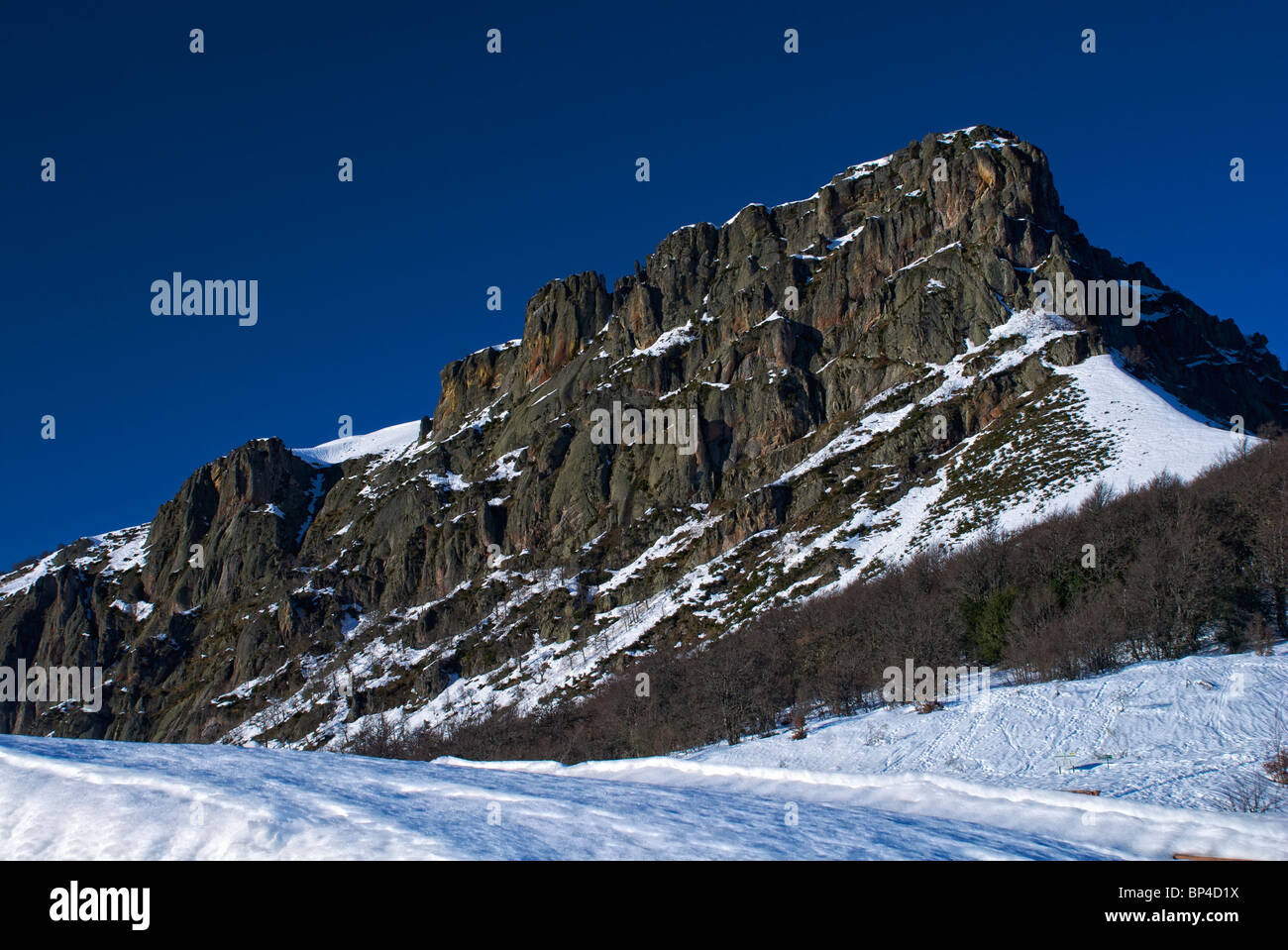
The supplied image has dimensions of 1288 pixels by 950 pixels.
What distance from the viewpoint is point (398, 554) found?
5522 inches

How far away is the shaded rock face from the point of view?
284 ft

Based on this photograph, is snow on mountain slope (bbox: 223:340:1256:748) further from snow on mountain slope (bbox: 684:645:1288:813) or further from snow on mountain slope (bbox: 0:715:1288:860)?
snow on mountain slope (bbox: 0:715:1288:860)

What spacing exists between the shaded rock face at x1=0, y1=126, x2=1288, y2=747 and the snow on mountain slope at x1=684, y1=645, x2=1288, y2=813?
4242 cm

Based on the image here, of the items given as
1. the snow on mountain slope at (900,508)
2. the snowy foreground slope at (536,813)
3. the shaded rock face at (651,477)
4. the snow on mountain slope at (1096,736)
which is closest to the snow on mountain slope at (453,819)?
the snowy foreground slope at (536,813)

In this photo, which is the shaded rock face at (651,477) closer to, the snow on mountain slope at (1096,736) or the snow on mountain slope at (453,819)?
the snow on mountain slope at (1096,736)

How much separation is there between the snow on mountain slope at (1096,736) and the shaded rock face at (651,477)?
Answer: 4242 cm

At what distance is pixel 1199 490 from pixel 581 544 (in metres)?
88.1

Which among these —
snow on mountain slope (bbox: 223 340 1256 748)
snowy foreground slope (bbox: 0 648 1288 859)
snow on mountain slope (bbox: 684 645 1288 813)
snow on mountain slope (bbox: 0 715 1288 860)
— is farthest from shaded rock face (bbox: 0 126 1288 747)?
snow on mountain slope (bbox: 0 715 1288 860)

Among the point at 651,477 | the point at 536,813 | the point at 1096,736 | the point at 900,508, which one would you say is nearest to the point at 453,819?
the point at 536,813

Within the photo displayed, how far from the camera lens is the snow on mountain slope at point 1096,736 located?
588 inches

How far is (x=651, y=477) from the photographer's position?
396 feet
